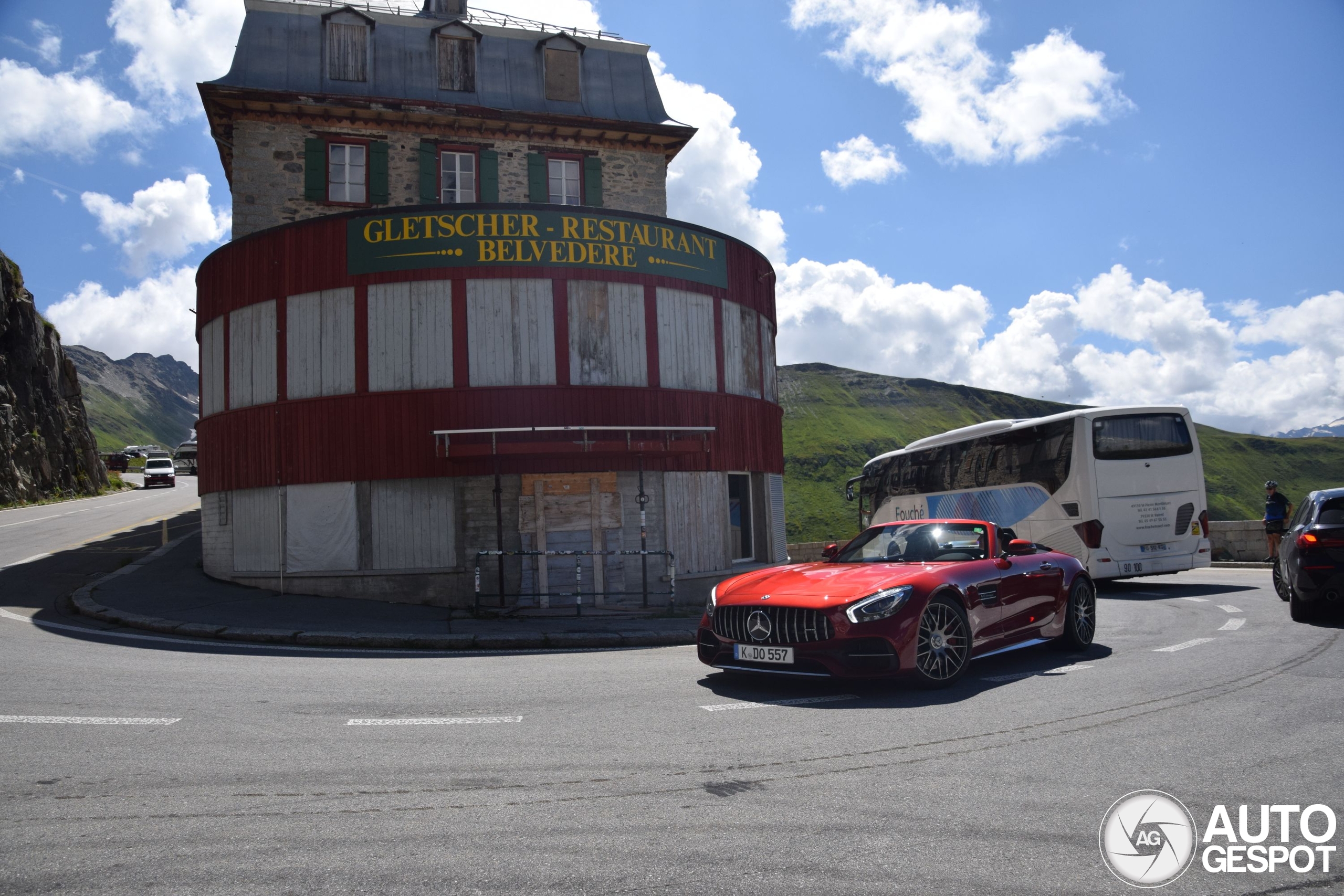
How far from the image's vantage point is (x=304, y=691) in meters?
7.25

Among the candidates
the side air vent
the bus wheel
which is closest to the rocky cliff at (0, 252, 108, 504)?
the side air vent

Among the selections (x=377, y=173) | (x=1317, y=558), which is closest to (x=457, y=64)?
(x=377, y=173)

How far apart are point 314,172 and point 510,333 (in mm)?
10125

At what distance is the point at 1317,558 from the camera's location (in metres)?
10.1

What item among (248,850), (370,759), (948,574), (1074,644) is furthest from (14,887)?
(1074,644)

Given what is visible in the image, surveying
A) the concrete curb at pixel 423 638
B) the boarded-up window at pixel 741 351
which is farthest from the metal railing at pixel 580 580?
the boarded-up window at pixel 741 351

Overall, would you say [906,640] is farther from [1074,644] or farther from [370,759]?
[370,759]

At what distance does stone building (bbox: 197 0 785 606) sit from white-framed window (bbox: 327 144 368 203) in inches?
218

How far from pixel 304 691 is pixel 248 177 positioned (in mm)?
18573

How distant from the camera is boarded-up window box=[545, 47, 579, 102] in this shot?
2469 centimetres

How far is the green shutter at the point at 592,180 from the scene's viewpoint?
24281 mm

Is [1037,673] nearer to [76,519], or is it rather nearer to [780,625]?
[780,625]

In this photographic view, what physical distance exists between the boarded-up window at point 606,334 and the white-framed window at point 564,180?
28.9 feet

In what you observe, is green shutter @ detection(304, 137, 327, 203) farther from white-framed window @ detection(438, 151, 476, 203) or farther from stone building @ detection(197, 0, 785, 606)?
stone building @ detection(197, 0, 785, 606)
